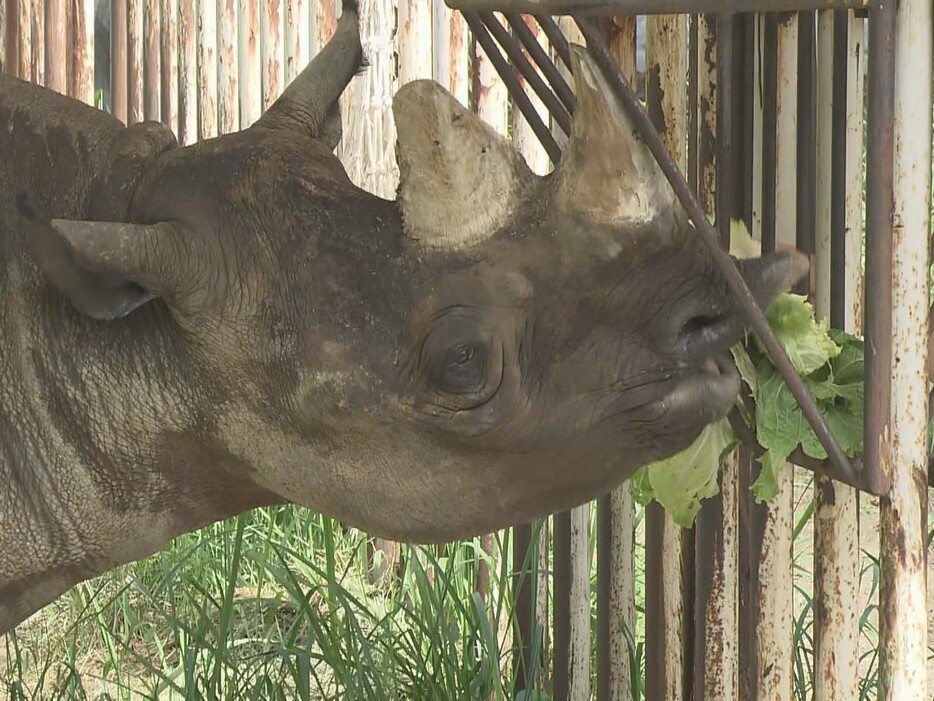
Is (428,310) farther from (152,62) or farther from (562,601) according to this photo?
(152,62)

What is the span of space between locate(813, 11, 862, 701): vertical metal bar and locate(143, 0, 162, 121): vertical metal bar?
6.95 m

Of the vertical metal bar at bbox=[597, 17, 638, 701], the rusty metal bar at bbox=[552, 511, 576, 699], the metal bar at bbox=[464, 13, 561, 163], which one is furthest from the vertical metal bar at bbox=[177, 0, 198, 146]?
the metal bar at bbox=[464, 13, 561, 163]

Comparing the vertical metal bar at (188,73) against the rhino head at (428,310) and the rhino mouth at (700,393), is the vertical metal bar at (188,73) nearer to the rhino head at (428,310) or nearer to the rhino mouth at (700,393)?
the rhino head at (428,310)

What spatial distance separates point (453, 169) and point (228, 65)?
565 cm

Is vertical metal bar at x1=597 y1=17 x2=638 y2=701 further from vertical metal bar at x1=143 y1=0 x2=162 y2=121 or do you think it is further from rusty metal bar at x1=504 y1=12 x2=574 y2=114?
vertical metal bar at x1=143 y1=0 x2=162 y2=121

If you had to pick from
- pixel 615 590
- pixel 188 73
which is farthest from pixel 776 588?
pixel 188 73

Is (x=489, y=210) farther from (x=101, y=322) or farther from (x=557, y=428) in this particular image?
(x=101, y=322)

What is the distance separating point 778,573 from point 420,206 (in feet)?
3.95

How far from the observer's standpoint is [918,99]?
2.49m

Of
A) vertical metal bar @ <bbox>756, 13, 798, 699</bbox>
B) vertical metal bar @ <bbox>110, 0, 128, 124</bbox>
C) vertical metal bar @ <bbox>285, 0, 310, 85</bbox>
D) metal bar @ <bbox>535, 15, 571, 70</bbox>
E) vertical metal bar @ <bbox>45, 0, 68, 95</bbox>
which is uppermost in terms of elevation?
vertical metal bar @ <bbox>45, 0, 68, 95</bbox>

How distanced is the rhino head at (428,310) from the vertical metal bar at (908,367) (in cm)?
21

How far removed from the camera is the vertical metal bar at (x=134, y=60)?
974 centimetres

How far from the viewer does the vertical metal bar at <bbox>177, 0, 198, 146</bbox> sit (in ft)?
28.1

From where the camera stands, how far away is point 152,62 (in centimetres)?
952
